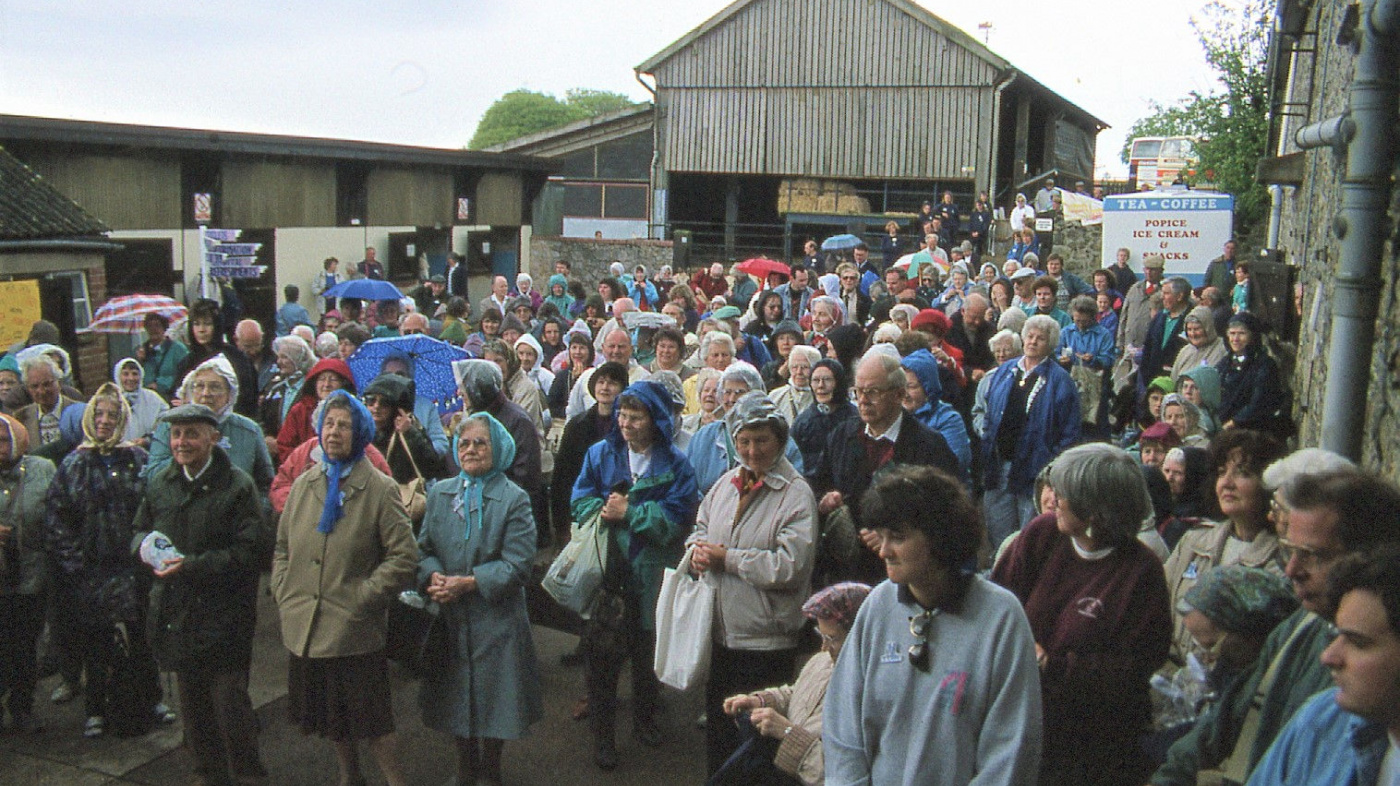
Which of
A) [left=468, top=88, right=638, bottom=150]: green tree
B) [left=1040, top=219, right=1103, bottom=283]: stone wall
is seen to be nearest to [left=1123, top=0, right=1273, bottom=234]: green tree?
[left=1040, top=219, right=1103, bottom=283]: stone wall

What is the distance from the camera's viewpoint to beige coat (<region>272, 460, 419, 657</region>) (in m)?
5.17

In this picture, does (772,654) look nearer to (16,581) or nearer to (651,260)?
(16,581)

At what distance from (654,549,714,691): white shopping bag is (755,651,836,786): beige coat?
767 mm

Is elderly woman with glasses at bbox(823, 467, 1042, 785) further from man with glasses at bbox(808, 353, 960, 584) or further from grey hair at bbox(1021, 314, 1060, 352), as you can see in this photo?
grey hair at bbox(1021, 314, 1060, 352)

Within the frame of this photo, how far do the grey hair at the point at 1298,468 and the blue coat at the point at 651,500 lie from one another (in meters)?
2.80

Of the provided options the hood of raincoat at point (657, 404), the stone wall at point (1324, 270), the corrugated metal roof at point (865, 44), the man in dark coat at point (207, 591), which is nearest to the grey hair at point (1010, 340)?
the stone wall at point (1324, 270)

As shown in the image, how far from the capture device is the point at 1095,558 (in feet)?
11.8

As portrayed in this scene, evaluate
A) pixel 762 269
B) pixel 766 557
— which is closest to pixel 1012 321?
pixel 766 557

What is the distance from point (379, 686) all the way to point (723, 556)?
1733mm

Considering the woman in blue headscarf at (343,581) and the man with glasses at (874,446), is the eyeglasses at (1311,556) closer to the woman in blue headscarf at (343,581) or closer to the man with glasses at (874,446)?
the man with glasses at (874,446)

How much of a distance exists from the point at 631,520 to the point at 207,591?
1928 mm

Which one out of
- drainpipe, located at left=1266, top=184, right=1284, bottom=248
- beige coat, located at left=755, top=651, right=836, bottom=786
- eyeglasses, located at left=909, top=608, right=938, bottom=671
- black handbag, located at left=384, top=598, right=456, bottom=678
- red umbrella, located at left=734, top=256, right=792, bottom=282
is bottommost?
black handbag, located at left=384, top=598, right=456, bottom=678

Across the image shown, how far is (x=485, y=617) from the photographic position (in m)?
5.39

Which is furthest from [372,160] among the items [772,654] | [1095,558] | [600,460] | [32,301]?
[1095,558]
